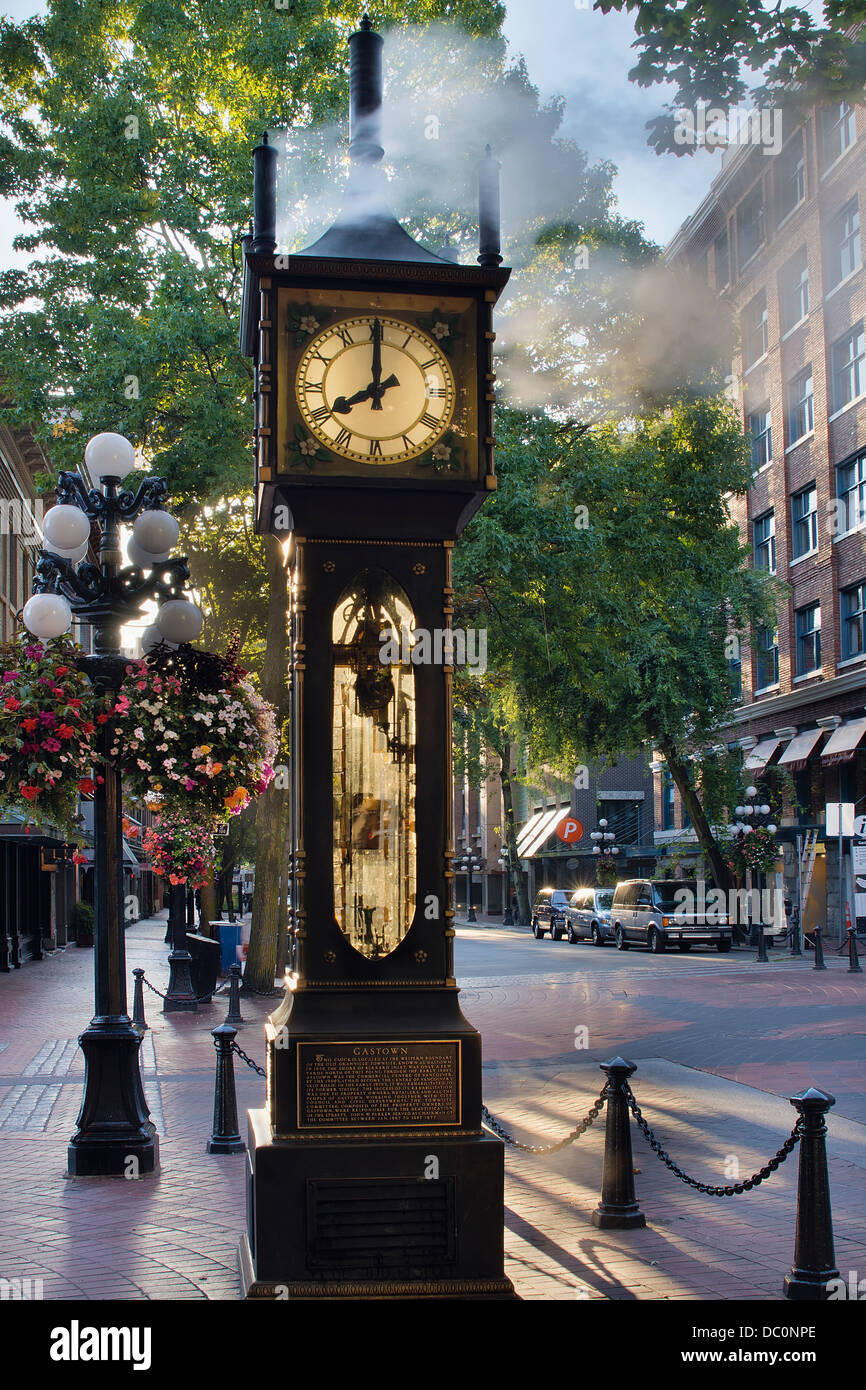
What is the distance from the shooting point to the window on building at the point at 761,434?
39531 millimetres

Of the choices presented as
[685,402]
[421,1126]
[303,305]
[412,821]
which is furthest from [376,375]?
[685,402]

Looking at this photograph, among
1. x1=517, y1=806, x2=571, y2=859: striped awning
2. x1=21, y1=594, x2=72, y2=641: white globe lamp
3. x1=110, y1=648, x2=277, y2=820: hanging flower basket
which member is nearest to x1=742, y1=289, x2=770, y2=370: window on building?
x1=517, y1=806, x2=571, y2=859: striped awning

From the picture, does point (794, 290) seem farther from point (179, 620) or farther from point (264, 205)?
point (264, 205)

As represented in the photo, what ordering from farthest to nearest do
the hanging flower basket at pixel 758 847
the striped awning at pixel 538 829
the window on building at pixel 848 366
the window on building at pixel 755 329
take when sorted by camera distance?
the striped awning at pixel 538 829 < the window on building at pixel 755 329 < the hanging flower basket at pixel 758 847 < the window on building at pixel 848 366

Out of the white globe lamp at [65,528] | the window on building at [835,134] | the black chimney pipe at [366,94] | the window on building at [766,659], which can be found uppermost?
the window on building at [835,134]

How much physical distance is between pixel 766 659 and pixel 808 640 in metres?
2.86

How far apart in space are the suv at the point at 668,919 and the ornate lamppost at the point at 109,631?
995 inches

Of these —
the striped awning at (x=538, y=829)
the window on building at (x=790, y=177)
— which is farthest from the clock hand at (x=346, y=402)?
the striped awning at (x=538, y=829)

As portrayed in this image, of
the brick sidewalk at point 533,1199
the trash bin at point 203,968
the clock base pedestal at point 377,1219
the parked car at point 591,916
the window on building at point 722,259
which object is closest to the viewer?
the clock base pedestal at point 377,1219

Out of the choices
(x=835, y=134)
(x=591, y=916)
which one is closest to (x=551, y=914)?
(x=591, y=916)

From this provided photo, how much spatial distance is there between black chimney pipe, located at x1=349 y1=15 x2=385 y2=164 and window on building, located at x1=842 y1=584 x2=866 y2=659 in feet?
96.1

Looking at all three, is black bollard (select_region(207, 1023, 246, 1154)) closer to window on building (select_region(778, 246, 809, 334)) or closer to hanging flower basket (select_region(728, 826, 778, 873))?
hanging flower basket (select_region(728, 826, 778, 873))

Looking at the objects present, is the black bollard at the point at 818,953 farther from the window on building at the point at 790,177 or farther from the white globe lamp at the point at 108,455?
the window on building at the point at 790,177

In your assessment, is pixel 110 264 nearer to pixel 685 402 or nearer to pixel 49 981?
pixel 685 402
